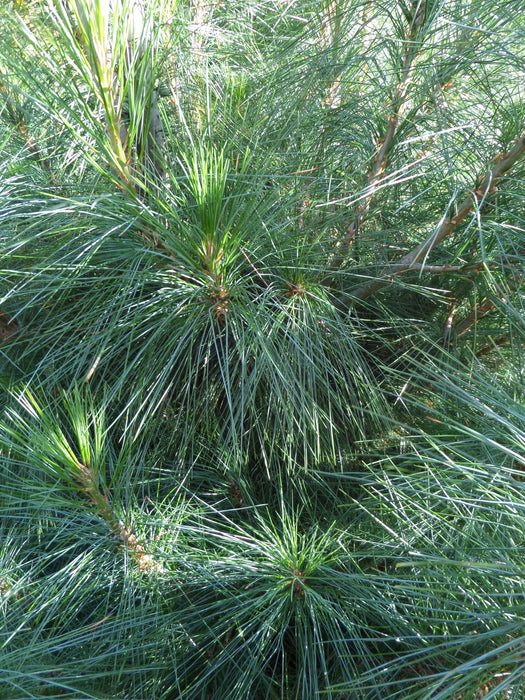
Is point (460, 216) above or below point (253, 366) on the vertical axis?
above

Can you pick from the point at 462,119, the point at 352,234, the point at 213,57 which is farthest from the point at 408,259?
the point at 213,57

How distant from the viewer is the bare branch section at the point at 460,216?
1.97ft

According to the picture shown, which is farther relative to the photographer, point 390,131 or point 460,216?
point 390,131

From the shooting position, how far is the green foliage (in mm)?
509

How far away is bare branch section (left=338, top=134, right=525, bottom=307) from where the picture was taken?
60 centimetres

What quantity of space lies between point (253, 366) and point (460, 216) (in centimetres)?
29

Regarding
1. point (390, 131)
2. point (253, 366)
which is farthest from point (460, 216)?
point (253, 366)

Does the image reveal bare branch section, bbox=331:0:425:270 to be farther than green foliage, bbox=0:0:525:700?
Yes

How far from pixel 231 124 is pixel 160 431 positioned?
1.32ft

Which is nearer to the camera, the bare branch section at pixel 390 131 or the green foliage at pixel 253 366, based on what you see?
the green foliage at pixel 253 366

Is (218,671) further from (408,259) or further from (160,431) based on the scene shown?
(408,259)

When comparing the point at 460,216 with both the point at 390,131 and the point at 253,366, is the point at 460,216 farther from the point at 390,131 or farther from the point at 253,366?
the point at 253,366

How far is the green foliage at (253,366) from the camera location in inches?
20.0

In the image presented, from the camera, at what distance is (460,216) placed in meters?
0.64
